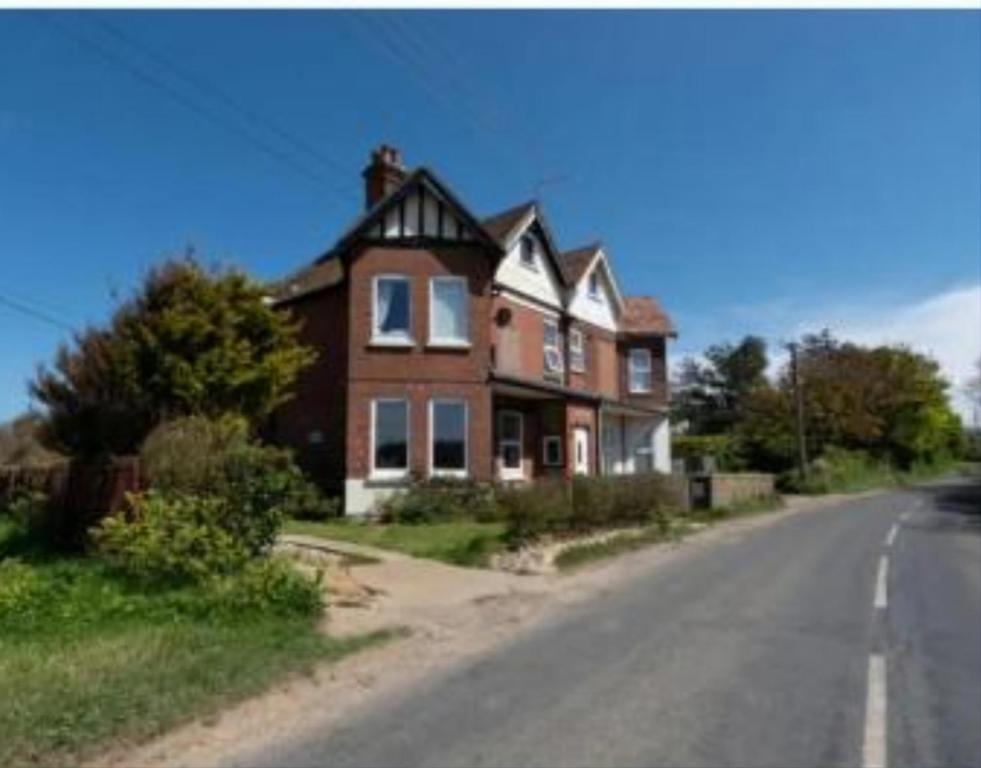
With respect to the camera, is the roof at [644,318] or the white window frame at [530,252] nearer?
the white window frame at [530,252]

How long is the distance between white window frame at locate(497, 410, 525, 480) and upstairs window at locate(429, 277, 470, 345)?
4230 mm

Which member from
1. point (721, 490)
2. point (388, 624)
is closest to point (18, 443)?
point (721, 490)

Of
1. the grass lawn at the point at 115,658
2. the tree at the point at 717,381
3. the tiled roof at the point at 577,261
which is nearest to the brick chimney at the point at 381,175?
the tiled roof at the point at 577,261

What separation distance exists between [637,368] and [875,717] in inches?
1379

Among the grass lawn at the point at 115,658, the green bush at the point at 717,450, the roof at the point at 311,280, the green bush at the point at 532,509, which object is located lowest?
the grass lawn at the point at 115,658

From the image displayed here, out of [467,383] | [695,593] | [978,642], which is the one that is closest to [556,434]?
[467,383]

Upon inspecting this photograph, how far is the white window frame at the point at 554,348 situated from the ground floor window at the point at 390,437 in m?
7.53

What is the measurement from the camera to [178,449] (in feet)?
49.9

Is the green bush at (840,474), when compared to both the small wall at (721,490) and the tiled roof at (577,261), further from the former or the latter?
the tiled roof at (577,261)

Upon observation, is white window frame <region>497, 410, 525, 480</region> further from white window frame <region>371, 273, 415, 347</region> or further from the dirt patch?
the dirt patch

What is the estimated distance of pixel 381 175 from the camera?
109 feet

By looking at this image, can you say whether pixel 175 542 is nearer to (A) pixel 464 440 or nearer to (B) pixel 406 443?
(B) pixel 406 443

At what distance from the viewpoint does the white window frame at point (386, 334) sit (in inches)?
1123

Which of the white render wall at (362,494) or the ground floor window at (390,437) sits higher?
the ground floor window at (390,437)
